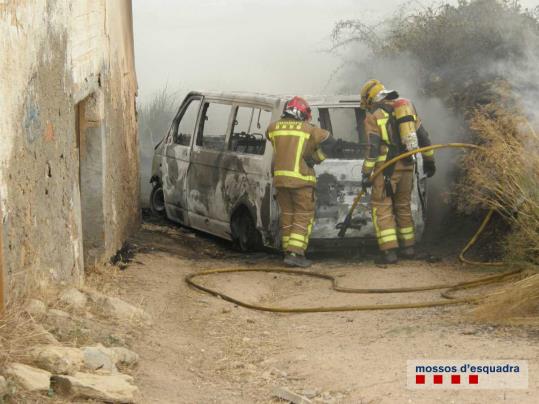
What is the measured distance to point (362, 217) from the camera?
11.0 metres

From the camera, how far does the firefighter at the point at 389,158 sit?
1098cm

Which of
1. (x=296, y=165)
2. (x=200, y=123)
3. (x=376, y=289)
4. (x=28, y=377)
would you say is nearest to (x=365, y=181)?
(x=296, y=165)

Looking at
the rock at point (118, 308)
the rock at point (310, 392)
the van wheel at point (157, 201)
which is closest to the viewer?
the rock at point (310, 392)

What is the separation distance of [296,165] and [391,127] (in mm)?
1117

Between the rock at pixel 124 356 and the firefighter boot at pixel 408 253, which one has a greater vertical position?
the rock at pixel 124 356

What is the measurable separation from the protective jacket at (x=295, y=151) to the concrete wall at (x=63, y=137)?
5.52 ft

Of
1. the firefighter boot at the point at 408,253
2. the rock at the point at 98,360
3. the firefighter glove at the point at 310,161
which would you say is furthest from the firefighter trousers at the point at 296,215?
the rock at the point at 98,360

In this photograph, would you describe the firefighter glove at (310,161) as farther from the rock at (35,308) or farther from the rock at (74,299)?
the rock at (35,308)

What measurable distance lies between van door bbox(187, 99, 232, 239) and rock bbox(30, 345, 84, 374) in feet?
17.9

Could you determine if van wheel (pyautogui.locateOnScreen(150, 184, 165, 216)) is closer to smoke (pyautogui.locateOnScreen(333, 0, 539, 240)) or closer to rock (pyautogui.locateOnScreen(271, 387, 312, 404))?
smoke (pyautogui.locateOnScreen(333, 0, 539, 240))

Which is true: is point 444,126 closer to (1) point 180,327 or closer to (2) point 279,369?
(1) point 180,327

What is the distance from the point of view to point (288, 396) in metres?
6.46

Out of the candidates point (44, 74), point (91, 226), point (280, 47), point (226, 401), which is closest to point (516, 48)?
point (91, 226)

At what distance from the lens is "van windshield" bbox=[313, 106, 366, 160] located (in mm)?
11033
